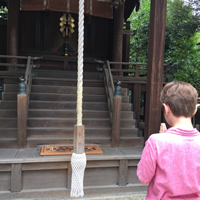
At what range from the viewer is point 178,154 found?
3.57 feet

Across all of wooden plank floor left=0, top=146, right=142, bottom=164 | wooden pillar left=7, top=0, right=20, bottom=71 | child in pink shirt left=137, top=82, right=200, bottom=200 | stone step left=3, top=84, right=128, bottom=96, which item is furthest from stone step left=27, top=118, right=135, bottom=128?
child in pink shirt left=137, top=82, right=200, bottom=200

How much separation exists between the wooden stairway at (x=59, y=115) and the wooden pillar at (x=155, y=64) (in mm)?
980

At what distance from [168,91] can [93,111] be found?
4.15 m

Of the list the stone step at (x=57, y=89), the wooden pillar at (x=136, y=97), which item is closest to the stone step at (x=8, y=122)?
the stone step at (x=57, y=89)

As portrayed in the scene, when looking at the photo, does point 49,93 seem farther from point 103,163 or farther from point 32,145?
point 103,163

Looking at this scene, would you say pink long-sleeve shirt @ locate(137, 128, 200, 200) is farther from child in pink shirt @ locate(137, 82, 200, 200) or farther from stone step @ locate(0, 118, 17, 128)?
stone step @ locate(0, 118, 17, 128)

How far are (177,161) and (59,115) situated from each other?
416cm

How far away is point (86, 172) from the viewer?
3564 millimetres

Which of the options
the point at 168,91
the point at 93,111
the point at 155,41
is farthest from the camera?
the point at 93,111

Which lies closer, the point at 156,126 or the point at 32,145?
the point at 156,126

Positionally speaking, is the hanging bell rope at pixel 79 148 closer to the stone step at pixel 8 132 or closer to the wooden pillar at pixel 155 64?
the wooden pillar at pixel 155 64

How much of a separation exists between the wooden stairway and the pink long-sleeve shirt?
3490mm

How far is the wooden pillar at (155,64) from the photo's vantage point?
151 inches

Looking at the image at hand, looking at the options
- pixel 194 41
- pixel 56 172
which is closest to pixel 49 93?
pixel 56 172
